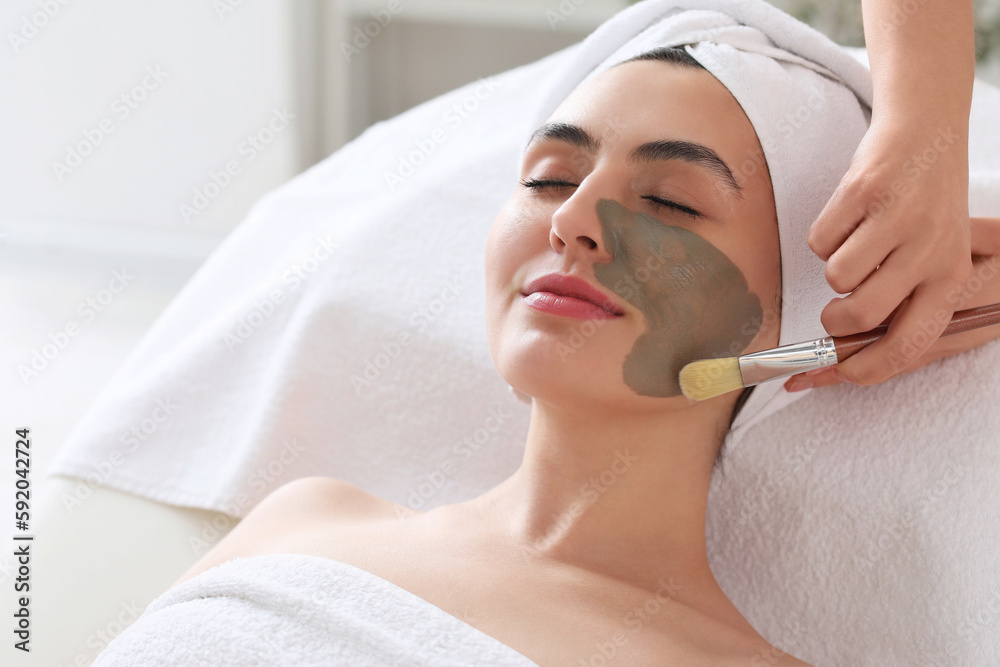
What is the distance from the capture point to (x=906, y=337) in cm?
85

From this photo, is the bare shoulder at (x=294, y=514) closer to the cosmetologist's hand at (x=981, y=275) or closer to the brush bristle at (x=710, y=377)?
the brush bristle at (x=710, y=377)

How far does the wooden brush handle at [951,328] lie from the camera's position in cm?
87

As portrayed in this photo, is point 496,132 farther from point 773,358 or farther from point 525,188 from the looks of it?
point 773,358

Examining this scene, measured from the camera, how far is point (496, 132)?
156cm

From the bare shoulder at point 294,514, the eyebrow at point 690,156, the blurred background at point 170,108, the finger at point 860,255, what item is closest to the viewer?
the finger at point 860,255

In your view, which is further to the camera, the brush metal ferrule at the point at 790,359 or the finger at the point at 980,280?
the finger at the point at 980,280

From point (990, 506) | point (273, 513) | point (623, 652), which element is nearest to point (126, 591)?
point (273, 513)

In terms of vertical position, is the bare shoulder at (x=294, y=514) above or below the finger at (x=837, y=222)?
below

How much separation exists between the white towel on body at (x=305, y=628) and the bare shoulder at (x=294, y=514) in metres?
0.17

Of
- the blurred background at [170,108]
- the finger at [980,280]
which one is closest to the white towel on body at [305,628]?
the finger at [980,280]

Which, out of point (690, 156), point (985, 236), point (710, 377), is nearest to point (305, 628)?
point (710, 377)

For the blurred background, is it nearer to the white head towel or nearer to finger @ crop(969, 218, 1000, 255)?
the white head towel

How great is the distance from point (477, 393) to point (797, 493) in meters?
0.45

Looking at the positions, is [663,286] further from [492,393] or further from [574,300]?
[492,393]
